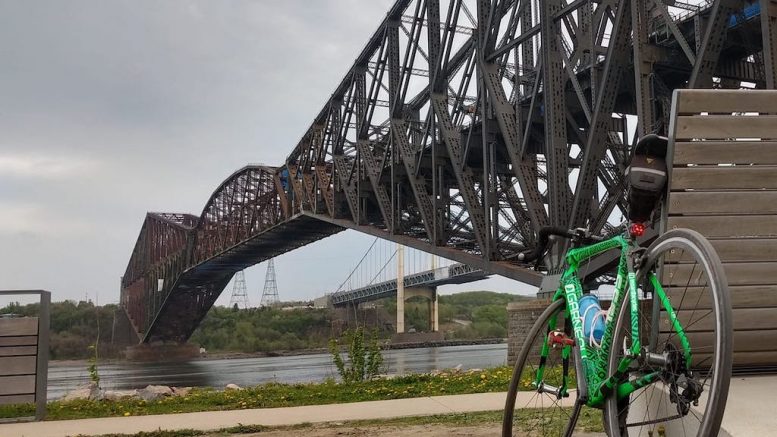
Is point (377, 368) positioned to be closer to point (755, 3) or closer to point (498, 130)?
point (755, 3)

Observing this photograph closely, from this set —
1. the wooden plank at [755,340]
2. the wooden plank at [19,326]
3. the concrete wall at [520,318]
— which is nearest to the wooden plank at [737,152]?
the wooden plank at [755,340]

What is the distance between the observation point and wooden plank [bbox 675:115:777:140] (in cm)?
323

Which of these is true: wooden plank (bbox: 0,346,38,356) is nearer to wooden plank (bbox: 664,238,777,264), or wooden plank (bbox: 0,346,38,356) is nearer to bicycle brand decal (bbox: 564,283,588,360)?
bicycle brand decal (bbox: 564,283,588,360)

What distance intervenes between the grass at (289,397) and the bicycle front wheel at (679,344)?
474cm

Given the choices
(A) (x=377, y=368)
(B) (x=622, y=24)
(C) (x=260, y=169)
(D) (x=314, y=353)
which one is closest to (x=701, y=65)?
(B) (x=622, y=24)

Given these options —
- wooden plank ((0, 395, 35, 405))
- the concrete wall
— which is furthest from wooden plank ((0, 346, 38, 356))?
the concrete wall

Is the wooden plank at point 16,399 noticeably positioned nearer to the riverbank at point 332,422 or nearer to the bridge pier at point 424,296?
the riverbank at point 332,422

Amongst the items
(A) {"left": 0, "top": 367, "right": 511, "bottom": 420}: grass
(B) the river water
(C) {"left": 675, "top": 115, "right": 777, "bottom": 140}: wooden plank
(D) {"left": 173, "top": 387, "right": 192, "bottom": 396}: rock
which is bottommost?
(B) the river water

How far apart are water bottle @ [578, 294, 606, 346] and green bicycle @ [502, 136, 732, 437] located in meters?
0.01

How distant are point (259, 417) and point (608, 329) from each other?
407 centimetres

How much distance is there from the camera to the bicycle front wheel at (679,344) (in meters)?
2.16

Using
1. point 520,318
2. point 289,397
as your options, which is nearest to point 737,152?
point 289,397

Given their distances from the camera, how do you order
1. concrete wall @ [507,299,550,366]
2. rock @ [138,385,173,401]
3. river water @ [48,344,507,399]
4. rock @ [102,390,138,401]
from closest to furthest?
rock @ [102,390,138,401], rock @ [138,385,173,401], concrete wall @ [507,299,550,366], river water @ [48,344,507,399]

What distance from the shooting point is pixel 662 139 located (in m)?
3.17
